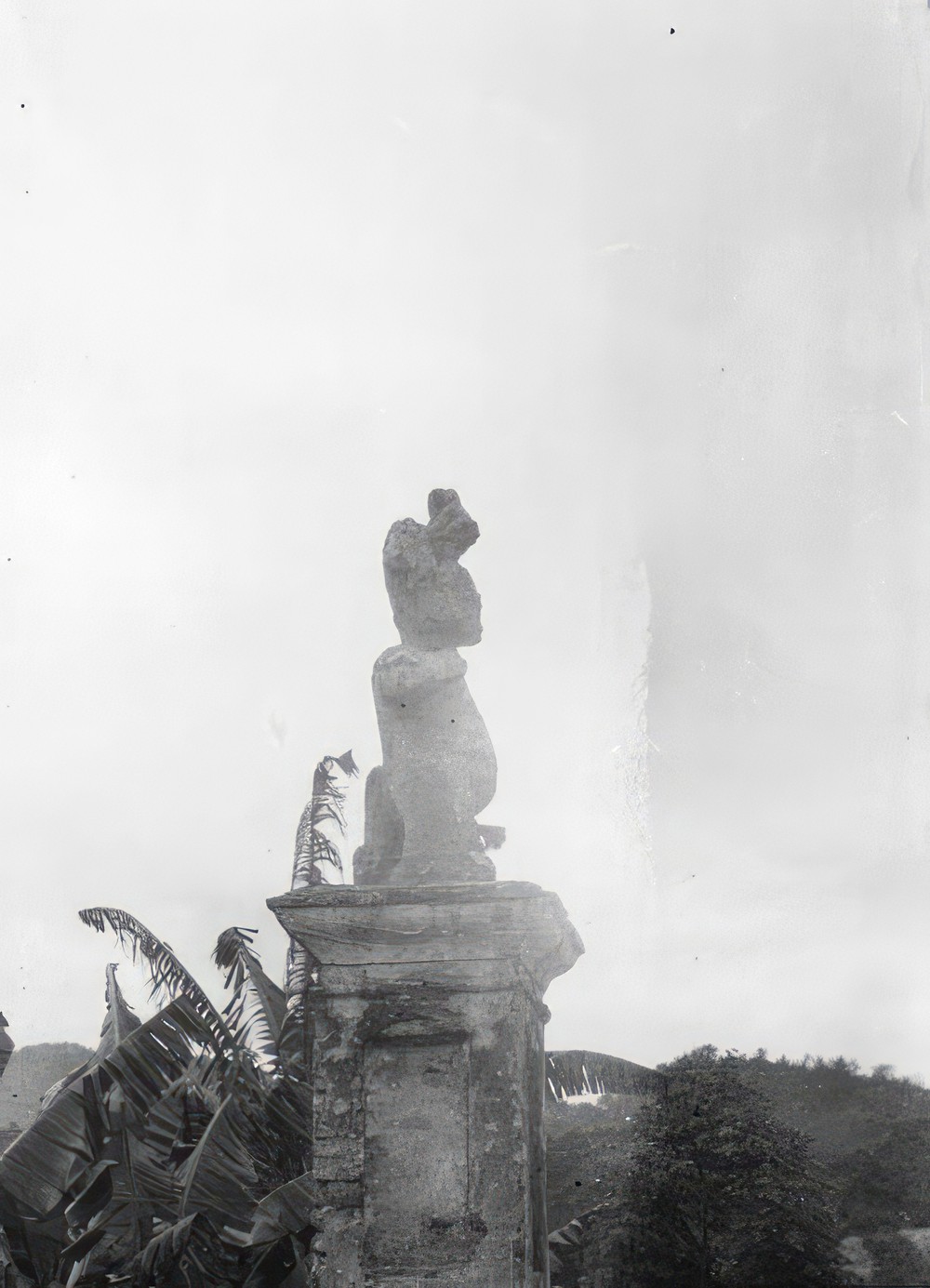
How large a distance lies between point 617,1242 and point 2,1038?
14.9 metres

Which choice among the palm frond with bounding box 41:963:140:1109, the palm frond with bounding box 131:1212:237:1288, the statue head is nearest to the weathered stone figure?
the statue head

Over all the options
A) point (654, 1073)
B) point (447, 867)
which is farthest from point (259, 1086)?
point (447, 867)

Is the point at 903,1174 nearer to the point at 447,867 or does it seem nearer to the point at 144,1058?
the point at 144,1058

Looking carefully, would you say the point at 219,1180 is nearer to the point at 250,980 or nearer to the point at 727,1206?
the point at 250,980

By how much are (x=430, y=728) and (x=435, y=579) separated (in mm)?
697

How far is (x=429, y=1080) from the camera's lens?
16.4 ft

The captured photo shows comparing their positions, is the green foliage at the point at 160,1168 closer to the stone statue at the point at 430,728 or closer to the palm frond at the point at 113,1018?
the palm frond at the point at 113,1018

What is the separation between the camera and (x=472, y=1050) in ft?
16.4

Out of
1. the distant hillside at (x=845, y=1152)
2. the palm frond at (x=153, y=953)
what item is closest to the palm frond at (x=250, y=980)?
the palm frond at (x=153, y=953)

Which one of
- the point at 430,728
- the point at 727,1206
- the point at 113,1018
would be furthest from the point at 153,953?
the point at 727,1206

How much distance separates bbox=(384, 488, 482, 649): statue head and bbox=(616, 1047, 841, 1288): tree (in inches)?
643

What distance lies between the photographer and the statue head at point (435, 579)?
5809 millimetres

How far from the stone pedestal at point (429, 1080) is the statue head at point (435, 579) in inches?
49.7

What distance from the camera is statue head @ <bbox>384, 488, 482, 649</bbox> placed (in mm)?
5809
